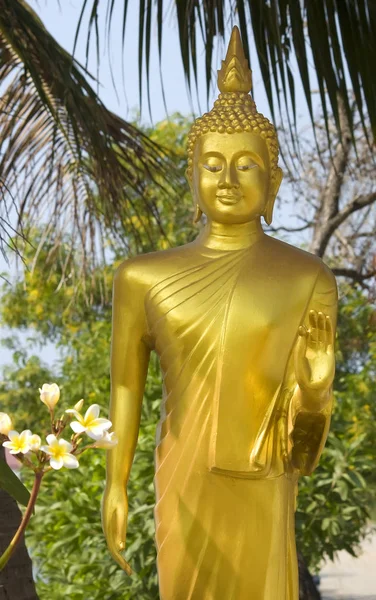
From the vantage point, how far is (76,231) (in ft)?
14.9

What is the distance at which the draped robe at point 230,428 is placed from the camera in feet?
8.33

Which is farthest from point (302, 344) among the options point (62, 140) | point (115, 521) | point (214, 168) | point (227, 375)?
point (62, 140)

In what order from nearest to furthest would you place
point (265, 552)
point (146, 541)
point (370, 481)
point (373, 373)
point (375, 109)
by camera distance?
point (265, 552) < point (375, 109) < point (146, 541) < point (370, 481) < point (373, 373)

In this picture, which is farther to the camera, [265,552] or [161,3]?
[161,3]

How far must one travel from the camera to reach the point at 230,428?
2549 millimetres

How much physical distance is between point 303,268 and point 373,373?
5.21 metres

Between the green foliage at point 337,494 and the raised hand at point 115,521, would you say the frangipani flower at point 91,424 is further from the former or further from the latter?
the green foliage at point 337,494

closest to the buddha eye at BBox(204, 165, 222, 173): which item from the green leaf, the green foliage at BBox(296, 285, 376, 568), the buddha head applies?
the buddha head

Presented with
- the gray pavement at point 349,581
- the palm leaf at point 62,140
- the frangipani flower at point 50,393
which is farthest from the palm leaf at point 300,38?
the gray pavement at point 349,581

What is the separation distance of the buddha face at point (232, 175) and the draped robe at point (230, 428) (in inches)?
5.3

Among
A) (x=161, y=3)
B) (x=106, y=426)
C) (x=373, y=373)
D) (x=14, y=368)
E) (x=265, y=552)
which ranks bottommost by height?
(x=14, y=368)

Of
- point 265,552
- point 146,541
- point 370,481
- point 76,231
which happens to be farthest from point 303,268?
point 370,481

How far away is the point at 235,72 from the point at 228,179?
320 millimetres

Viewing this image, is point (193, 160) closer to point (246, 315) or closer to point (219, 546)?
point (246, 315)
